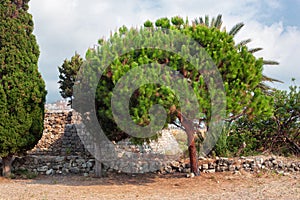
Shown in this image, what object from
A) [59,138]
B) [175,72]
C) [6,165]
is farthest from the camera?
[59,138]

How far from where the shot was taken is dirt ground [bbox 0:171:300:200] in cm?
624

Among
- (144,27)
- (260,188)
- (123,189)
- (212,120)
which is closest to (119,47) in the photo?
(144,27)

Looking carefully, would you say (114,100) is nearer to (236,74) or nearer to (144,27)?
(144,27)

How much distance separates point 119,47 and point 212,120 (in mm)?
2808

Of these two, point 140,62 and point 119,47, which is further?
point 119,47

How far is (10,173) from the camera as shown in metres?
9.16

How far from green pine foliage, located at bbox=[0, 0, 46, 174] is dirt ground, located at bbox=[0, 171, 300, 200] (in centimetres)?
117

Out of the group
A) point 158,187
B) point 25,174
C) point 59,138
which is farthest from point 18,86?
point 158,187

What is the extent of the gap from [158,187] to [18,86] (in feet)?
16.2

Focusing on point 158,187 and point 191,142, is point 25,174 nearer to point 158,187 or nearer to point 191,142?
point 158,187

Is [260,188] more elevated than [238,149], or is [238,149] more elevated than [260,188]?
[238,149]

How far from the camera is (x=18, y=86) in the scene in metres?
8.85

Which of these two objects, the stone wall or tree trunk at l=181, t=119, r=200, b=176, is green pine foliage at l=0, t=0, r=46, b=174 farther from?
tree trunk at l=181, t=119, r=200, b=176

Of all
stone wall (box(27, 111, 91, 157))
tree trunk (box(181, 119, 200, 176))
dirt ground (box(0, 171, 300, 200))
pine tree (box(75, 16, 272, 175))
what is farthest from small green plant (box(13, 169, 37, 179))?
tree trunk (box(181, 119, 200, 176))
